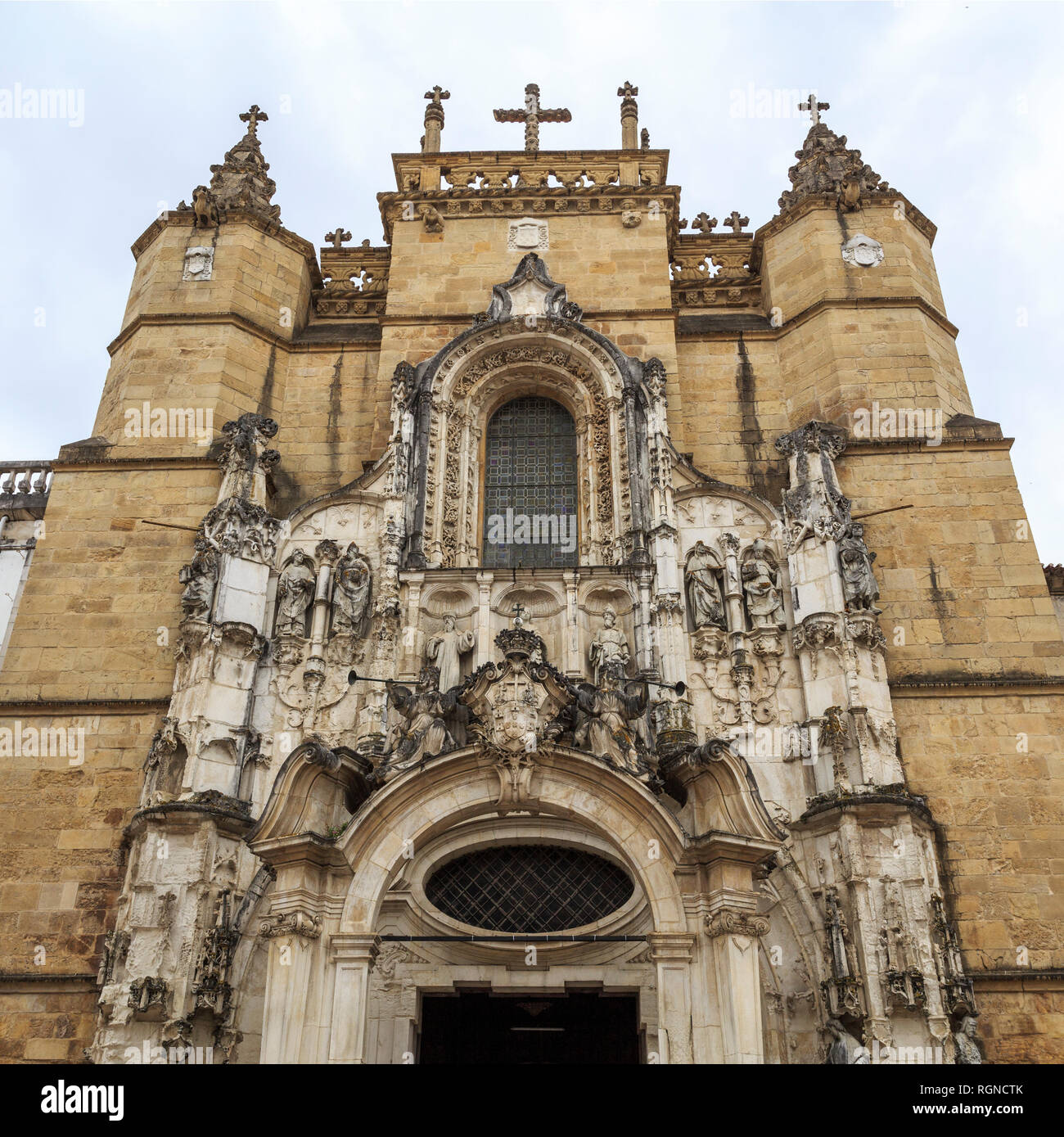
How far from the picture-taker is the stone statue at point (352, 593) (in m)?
14.0

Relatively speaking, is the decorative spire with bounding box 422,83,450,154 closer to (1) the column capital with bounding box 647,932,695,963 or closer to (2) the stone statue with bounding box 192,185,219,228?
(2) the stone statue with bounding box 192,185,219,228

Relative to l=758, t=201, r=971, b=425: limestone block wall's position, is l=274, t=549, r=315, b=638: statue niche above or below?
below

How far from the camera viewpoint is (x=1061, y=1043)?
1134cm

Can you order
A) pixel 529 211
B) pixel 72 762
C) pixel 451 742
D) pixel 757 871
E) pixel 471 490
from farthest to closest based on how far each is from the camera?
pixel 529 211, pixel 471 490, pixel 72 762, pixel 451 742, pixel 757 871

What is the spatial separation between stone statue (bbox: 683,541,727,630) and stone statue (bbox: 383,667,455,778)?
3583 millimetres

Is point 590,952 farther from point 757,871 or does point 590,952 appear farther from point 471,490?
point 471,490

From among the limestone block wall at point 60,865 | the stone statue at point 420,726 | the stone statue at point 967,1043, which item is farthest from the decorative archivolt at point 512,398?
the stone statue at point 967,1043

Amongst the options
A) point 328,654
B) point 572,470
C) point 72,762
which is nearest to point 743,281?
point 572,470

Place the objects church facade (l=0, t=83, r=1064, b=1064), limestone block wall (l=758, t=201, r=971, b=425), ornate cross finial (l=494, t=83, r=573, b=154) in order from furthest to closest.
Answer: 1. ornate cross finial (l=494, t=83, r=573, b=154)
2. limestone block wall (l=758, t=201, r=971, b=425)
3. church facade (l=0, t=83, r=1064, b=1064)

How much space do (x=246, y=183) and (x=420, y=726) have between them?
452 inches

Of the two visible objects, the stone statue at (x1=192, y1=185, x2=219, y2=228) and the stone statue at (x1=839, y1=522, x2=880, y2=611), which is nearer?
the stone statue at (x1=839, y1=522, x2=880, y2=611)

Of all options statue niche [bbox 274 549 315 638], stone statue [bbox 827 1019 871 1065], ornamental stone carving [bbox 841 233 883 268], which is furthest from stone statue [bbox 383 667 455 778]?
ornamental stone carving [bbox 841 233 883 268]

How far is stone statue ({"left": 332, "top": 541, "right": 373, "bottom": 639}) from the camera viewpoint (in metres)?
14.0
